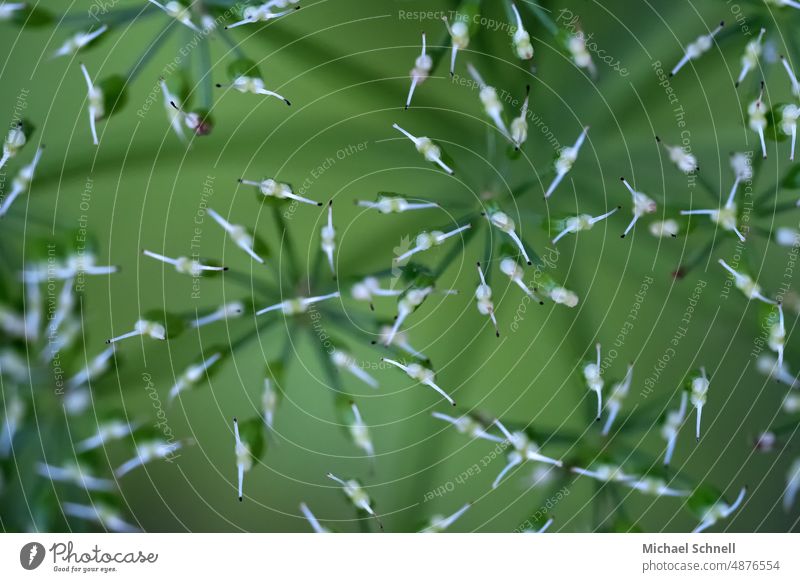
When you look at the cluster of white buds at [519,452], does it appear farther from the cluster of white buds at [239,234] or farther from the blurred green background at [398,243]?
the cluster of white buds at [239,234]

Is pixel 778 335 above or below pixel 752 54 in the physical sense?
below

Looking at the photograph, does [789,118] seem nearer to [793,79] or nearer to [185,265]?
[793,79]

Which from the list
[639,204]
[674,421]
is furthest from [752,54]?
[674,421]

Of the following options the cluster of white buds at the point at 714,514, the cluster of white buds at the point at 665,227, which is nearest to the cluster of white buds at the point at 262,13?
the cluster of white buds at the point at 665,227
